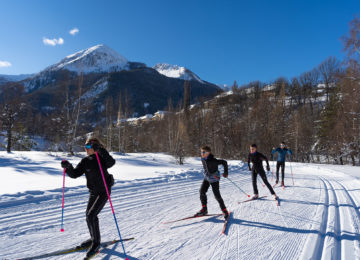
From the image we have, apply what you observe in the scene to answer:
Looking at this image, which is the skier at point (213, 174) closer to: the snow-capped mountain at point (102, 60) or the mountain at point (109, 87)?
the mountain at point (109, 87)

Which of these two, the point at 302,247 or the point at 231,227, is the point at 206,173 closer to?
the point at 231,227

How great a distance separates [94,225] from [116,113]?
26.4 metres

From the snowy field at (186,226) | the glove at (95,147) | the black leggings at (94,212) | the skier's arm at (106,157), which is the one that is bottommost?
the snowy field at (186,226)

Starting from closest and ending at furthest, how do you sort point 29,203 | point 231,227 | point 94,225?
point 94,225
point 231,227
point 29,203

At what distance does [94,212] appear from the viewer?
286 centimetres

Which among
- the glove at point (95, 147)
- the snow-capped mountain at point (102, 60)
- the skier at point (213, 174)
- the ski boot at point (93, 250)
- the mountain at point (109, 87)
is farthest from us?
the snow-capped mountain at point (102, 60)

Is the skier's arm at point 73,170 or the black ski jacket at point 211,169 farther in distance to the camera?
the black ski jacket at point 211,169

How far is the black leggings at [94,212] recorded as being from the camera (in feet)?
9.36

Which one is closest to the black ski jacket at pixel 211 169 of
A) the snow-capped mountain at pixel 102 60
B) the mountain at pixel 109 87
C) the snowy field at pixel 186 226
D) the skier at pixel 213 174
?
the skier at pixel 213 174

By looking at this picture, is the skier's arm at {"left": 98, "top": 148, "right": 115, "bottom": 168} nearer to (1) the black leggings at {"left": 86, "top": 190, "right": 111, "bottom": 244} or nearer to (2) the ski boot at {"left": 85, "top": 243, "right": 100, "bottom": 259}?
(1) the black leggings at {"left": 86, "top": 190, "right": 111, "bottom": 244}

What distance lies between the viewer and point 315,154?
102 ft

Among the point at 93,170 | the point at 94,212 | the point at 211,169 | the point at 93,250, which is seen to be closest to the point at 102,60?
the point at 211,169

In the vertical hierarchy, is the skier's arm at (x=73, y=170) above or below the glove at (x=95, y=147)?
below

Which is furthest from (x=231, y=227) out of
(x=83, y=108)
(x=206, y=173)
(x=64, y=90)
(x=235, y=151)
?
(x=235, y=151)
